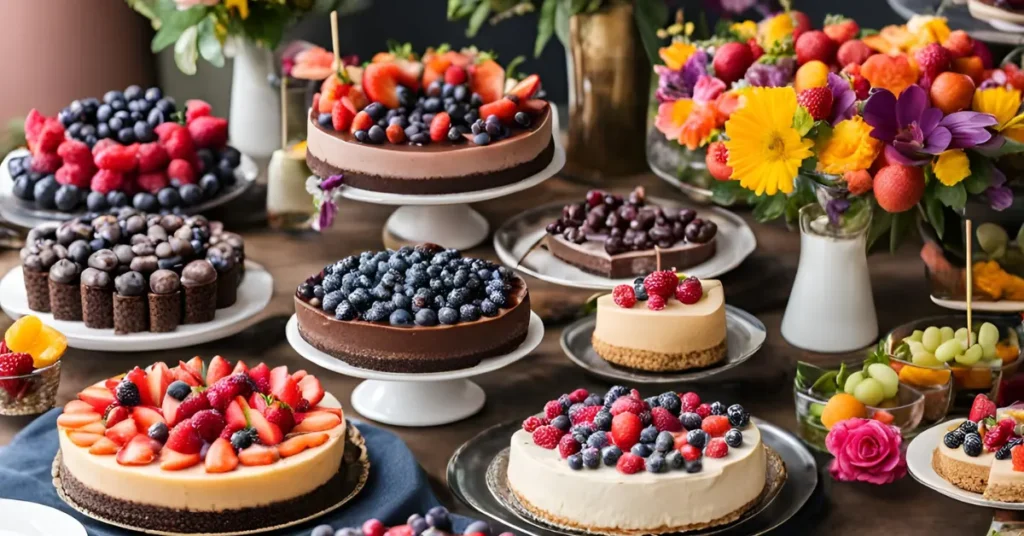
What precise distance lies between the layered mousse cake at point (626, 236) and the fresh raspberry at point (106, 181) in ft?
2.80

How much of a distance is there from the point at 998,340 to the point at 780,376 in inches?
13.9

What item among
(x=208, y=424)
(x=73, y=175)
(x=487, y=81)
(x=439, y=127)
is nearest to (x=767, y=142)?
(x=439, y=127)

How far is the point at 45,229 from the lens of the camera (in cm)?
272

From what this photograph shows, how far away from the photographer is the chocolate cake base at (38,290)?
2.61 m

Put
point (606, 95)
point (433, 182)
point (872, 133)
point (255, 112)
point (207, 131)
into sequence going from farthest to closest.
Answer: point (255, 112) → point (606, 95) → point (207, 131) → point (433, 182) → point (872, 133)

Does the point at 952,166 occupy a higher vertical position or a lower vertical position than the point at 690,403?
higher

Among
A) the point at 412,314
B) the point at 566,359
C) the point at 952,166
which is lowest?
the point at 566,359

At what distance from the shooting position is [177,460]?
1936 millimetres

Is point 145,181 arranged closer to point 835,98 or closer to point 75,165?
point 75,165

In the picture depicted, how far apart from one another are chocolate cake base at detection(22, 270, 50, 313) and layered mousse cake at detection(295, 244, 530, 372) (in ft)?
1.82

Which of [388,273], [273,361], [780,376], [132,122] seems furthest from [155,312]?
[780,376]

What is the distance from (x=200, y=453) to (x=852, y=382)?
0.91 metres

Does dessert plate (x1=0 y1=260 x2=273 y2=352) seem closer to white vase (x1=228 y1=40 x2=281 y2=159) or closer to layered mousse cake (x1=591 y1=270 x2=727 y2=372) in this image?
Result: layered mousse cake (x1=591 y1=270 x2=727 y2=372)

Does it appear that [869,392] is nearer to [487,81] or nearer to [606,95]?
[487,81]
